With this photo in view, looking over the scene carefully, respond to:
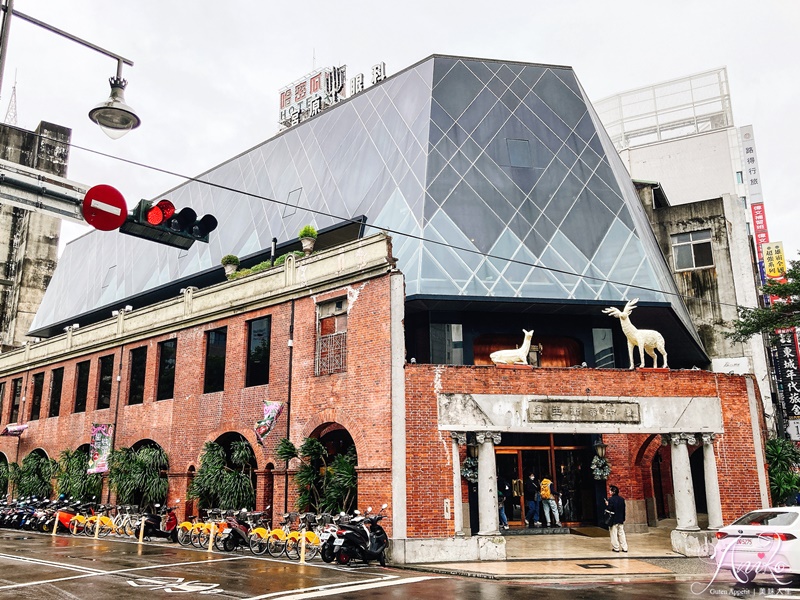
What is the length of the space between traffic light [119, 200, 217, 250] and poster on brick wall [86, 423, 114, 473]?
2239 cm

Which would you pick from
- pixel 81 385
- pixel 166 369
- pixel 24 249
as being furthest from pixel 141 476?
Answer: pixel 24 249

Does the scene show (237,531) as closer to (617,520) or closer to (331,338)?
(331,338)

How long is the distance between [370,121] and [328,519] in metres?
16.7

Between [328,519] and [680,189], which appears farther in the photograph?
[680,189]

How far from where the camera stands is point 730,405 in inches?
789

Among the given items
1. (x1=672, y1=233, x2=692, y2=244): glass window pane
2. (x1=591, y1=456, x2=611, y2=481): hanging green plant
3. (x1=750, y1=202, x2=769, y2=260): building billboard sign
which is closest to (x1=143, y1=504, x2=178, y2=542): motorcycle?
(x1=591, y1=456, x2=611, y2=481): hanging green plant

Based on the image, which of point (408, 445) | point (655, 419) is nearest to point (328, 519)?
point (408, 445)

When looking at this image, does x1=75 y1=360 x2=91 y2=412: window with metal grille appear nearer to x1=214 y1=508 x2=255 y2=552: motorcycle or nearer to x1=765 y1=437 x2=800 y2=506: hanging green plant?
x1=214 y1=508 x2=255 y2=552: motorcycle

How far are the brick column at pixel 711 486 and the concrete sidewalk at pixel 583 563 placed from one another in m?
1.47

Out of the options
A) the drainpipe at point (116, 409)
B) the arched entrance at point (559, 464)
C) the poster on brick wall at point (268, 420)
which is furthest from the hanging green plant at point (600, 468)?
the drainpipe at point (116, 409)

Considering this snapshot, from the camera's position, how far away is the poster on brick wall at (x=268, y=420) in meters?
21.8

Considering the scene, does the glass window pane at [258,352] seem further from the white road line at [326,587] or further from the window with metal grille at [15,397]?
the window with metal grille at [15,397]

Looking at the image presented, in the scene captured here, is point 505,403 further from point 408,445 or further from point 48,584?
point 48,584

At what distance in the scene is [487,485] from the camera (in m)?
17.8
